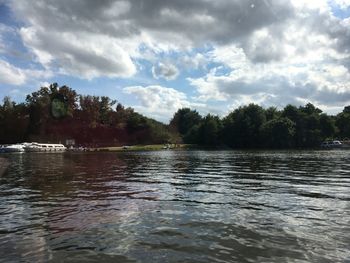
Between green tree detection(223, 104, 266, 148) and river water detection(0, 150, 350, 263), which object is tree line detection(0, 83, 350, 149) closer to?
green tree detection(223, 104, 266, 148)

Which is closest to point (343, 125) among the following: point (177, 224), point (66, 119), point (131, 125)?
point (131, 125)

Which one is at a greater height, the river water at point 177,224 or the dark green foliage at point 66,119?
the dark green foliage at point 66,119

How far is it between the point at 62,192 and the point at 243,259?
16.1 metres

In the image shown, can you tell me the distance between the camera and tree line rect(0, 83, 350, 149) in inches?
5989

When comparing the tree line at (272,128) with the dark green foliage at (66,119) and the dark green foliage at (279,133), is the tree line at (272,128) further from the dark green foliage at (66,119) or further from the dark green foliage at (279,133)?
the dark green foliage at (66,119)

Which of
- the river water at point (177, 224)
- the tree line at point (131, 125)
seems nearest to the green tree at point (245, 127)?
the tree line at point (131, 125)

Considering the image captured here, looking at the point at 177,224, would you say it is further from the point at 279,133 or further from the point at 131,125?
the point at 131,125

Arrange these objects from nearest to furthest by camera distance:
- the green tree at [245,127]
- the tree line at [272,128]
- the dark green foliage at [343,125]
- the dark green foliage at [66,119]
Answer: the dark green foliage at [66,119], the tree line at [272,128], the green tree at [245,127], the dark green foliage at [343,125]

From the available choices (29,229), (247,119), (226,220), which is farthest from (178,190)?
(247,119)

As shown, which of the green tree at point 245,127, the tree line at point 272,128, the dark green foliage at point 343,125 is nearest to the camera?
the tree line at point 272,128

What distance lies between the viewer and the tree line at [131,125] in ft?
499

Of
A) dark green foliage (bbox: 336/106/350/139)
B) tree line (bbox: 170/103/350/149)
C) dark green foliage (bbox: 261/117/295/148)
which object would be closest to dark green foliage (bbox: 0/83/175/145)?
tree line (bbox: 170/103/350/149)

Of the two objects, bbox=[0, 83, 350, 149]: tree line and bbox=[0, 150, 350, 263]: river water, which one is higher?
bbox=[0, 83, 350, 149]: tree line

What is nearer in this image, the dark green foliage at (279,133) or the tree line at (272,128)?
the dark green foliage at (279,133)
